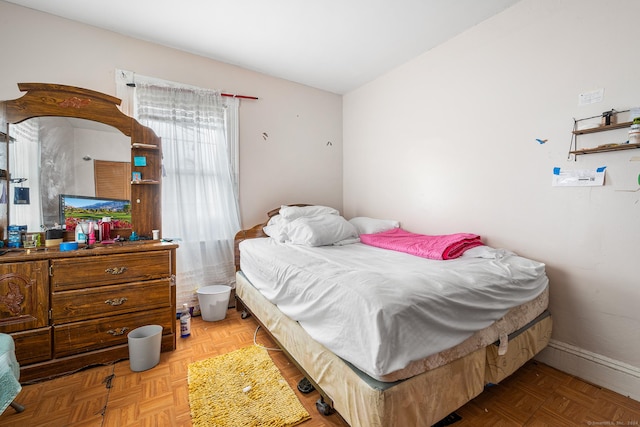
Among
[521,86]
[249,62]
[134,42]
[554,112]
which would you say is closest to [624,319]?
[554,112]

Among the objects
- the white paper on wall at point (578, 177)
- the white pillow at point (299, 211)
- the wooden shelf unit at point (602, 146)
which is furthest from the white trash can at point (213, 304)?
the wooden shelf unit at point (602, 146)

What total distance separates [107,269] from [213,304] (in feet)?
3.13

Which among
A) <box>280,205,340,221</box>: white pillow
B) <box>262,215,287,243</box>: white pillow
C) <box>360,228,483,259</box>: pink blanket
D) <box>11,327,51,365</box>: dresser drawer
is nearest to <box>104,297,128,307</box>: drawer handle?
<box>11,327,51,365</box>: dresser drawer

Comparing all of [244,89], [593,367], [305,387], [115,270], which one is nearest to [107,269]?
[115,270]

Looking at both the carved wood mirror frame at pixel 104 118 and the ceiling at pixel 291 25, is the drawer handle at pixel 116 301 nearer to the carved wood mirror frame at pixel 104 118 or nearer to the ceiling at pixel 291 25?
the carved wood mirror frame at pixel 104 118

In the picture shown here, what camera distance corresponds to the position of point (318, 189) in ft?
11.8

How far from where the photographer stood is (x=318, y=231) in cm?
251

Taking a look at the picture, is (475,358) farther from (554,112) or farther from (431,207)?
(554,112)

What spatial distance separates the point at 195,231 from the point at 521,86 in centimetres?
304

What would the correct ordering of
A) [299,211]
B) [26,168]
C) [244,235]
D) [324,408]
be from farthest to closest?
[299,211] → [244,235] → [26,168] → [324,408]

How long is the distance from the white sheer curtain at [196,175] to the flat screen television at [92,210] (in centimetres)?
35

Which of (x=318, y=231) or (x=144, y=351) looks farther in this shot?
(x=318, y=231)

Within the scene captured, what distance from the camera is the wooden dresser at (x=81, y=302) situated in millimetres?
1668

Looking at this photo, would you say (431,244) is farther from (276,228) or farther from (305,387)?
(276,228)
